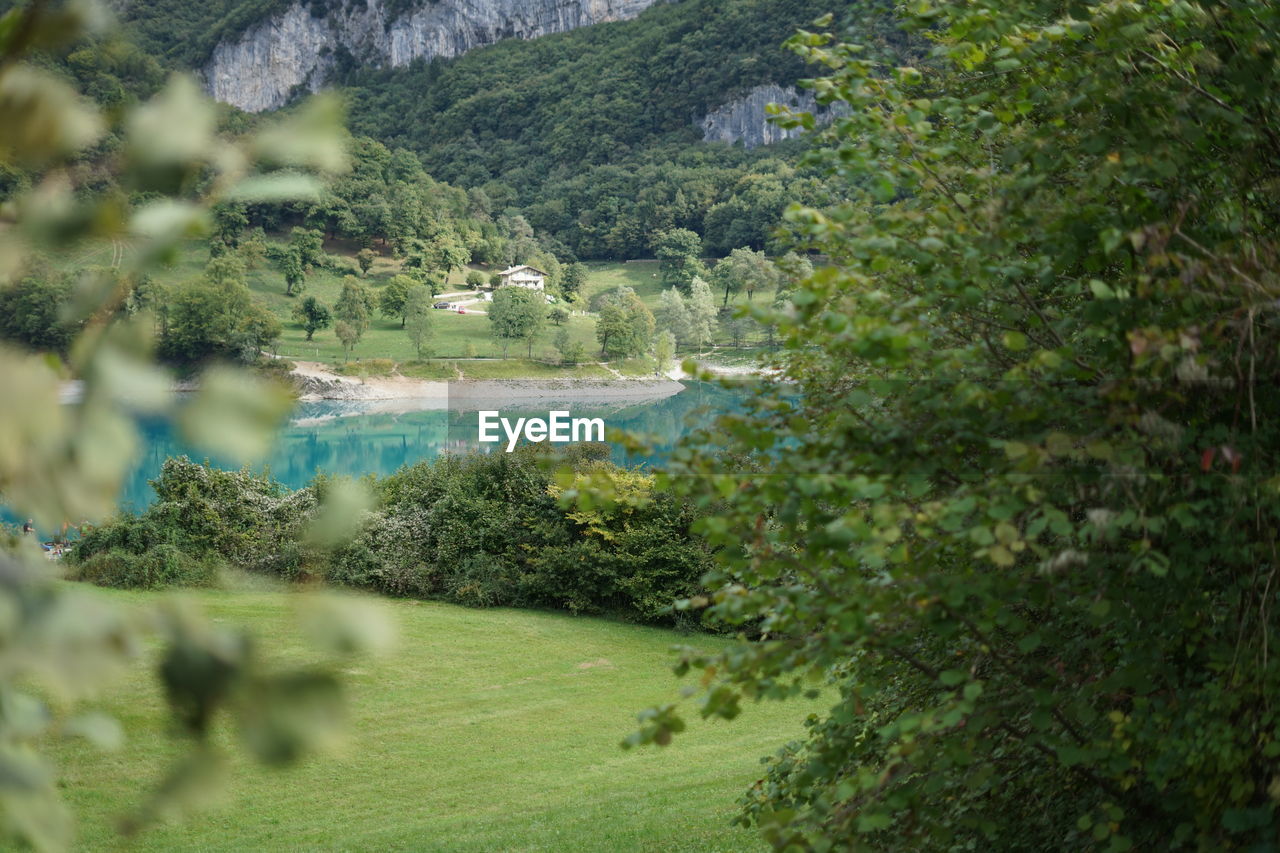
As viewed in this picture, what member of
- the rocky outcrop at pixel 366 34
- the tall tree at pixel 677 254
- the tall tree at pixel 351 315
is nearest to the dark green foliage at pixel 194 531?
the tall tree at pixel 351 315

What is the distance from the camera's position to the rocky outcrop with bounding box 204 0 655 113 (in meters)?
140

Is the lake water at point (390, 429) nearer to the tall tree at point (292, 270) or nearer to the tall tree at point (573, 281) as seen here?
the tall tree at point (292, 270)

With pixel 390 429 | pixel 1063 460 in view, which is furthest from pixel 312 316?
pixel 1063 460

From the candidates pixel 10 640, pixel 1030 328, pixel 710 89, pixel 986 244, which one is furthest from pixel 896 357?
pixel 710 89

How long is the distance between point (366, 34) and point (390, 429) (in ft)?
383

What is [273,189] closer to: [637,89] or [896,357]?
[896,357]

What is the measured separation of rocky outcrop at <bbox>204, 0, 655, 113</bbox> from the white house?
75516mm

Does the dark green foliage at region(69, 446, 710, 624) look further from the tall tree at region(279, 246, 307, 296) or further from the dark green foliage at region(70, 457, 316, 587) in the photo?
the tall tree at region(279, 246, 307, 296)

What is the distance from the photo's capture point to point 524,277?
273 feet

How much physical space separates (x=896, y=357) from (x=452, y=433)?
4401 centimetres

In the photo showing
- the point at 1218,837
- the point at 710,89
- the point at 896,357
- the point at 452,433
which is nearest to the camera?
the point at 896,357

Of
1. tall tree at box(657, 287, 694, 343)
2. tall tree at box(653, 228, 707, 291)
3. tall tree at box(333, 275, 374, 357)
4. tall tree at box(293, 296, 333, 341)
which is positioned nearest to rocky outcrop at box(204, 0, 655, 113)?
tall tree at box(653, 228, 707, 291)

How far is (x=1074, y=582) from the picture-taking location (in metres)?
2.28

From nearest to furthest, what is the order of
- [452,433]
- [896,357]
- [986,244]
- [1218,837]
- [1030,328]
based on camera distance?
[896,357] < [986,244] < [1218,837] < [1030,328] < [452,433]
